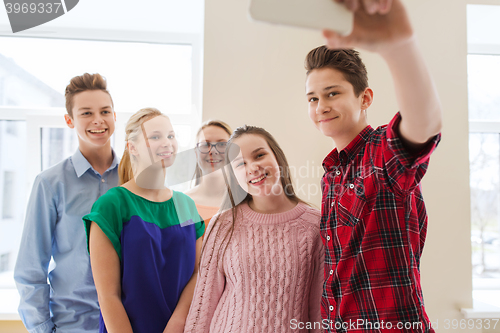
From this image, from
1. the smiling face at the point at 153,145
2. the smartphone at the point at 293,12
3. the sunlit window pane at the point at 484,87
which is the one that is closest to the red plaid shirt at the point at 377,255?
the smartphone at the point at 293,12

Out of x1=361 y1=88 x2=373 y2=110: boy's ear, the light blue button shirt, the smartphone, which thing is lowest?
the light blue button shirt

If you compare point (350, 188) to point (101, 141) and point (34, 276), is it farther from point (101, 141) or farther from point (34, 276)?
point (34, 276)

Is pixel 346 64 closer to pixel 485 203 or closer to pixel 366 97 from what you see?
pixel 366 97

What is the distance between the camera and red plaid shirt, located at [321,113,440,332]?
2.28 ft

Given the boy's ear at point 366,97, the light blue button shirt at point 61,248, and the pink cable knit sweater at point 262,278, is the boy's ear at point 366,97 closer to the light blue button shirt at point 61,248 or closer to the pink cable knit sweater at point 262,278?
the pink cable knit sweater at point 262,278

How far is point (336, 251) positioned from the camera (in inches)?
30.9

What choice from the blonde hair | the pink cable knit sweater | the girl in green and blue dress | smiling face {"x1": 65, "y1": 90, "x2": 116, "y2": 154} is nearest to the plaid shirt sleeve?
the pink cable knit sweater

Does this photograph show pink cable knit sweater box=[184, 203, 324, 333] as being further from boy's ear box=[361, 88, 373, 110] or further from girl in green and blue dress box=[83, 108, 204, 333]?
boy's ear box=[361, 88, 373, 110]

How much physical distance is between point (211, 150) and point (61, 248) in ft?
2.55

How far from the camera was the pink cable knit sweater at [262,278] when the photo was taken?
2.77 ft

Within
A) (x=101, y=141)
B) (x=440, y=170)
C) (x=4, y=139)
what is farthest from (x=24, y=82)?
(x=440, y=170)

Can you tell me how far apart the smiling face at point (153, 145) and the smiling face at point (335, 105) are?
1.70ft

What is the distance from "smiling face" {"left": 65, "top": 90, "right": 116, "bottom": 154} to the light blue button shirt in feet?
0.39

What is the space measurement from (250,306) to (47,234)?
978 mm
